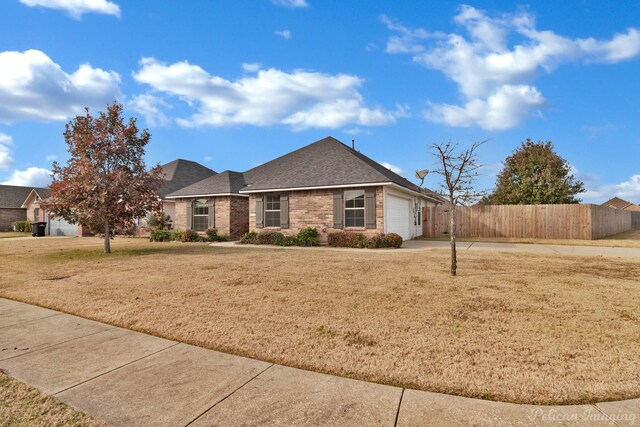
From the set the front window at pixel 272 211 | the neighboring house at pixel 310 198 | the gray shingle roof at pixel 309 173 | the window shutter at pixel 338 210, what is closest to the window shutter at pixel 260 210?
the neighboring house at pixel 310 198

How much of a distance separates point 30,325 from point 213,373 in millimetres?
3442

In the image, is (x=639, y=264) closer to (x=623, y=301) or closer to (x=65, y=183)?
(x=623, y=301)

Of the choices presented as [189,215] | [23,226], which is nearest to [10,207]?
[23,226]

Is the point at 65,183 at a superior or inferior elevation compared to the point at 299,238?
superior

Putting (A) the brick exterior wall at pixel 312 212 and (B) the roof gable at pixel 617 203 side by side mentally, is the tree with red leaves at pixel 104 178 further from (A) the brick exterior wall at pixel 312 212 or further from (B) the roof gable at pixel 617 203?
(B) the roof gable at pixel 617 203

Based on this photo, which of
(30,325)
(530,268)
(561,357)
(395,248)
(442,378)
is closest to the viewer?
(442,378)

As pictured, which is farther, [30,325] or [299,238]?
[299,238]

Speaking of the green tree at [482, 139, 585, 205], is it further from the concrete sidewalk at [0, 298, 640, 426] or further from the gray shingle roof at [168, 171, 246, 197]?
the concrete sidewalk at [0, 298, 640, 426]

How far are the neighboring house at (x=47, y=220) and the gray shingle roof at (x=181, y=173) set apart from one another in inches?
276

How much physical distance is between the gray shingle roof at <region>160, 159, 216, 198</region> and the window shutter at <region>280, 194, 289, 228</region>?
12.3 metres

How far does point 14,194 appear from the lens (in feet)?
136

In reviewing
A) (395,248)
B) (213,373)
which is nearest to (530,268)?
(395,248)

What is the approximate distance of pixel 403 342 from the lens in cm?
381

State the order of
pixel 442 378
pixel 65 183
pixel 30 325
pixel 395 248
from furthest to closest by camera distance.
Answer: pixel 395 248, pixel 65 183, pixel 30 325, pixel 442 378
